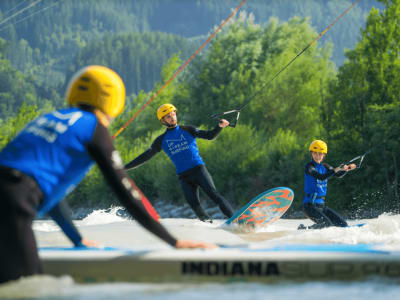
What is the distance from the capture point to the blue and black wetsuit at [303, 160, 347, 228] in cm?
745

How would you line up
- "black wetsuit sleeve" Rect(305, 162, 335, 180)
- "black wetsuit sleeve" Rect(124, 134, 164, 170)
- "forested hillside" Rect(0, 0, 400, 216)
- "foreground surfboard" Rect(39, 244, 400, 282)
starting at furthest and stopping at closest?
"forested hillside" Rect(0, 0, 400, 216) → "black wetsuit sleeve" Rect(305, 162, 335, 180) → "black wetsuit sleeve" Rect(124, 134, 164, 170) → "foreground surfboard" Rect(39, 244, 400, 282)

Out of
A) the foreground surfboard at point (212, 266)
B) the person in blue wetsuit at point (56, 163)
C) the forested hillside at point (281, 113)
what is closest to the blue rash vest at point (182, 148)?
the forested hillside at point (281, 113)

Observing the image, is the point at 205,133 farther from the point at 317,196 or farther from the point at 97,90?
the point at 97,90

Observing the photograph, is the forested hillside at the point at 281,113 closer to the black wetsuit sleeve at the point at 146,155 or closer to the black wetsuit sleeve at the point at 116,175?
the black wetsuit sleeve at the point at 146,155

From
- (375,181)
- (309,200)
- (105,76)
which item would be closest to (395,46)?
(375,181)

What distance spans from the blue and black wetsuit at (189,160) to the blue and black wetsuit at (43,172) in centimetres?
418

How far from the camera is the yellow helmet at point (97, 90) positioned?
3271 millimetres

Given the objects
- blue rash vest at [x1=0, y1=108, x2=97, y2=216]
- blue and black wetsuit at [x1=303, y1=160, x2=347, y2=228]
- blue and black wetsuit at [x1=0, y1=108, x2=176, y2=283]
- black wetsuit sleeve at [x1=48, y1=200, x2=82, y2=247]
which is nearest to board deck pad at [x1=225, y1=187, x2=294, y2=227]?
Answer: blue and black wetsuit at [x1=303, y1=160, x2=347, y2=228]

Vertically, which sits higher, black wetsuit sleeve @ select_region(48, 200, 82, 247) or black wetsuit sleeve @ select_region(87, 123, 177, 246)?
black wetsuit sleeve @ select_region(87, 123, 177, 246)

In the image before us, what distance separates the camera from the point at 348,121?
17906mm

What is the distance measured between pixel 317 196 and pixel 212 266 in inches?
173

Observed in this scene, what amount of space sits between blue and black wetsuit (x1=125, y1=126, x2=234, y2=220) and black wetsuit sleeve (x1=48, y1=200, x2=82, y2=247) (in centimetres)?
298

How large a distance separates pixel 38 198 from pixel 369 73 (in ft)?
52.3

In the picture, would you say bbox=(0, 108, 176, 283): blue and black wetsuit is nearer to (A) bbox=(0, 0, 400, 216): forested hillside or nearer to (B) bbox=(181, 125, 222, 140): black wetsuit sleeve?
(B) bbox=(181, 125, 222, 140): black wetsuit sleeve
